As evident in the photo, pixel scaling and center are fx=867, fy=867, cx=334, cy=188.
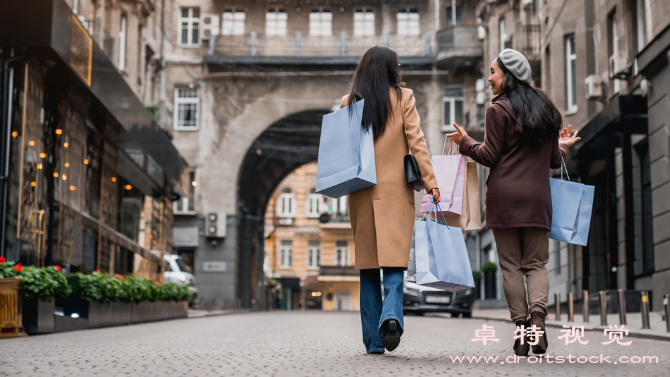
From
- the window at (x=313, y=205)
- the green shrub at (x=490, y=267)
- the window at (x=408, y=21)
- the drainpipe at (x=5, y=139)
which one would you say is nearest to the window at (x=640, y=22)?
the drainpipe at (x=5, y=139)

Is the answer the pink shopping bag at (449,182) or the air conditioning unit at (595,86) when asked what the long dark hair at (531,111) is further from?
the air conditioning unit at (595,86)

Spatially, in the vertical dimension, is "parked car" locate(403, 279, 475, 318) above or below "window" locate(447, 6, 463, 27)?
below

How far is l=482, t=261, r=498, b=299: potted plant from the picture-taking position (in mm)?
34991

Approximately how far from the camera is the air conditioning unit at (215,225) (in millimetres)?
37562

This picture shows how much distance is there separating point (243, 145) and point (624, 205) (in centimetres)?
2123

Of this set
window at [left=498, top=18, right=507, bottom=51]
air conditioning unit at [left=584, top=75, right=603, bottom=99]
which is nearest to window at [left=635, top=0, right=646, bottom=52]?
air conditioning unit at [left=584, top=75, right=603, bottom=99]

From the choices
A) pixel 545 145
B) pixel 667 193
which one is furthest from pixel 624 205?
pixel 545 145

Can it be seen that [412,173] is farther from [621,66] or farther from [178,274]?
[178,274]

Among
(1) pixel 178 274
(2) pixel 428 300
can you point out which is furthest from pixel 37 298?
(1) pixel 178 274

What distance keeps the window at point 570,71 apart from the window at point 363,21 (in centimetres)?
1577

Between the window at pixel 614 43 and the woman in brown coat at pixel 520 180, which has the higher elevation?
the window at pixel 614 43

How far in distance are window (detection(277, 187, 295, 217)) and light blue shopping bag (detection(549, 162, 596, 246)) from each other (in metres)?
62.5

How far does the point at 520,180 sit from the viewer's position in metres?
5.95

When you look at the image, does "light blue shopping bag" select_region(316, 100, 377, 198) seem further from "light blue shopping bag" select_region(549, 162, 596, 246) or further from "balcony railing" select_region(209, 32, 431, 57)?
"balcony railing" select_region(209, 32, 431, 57)
